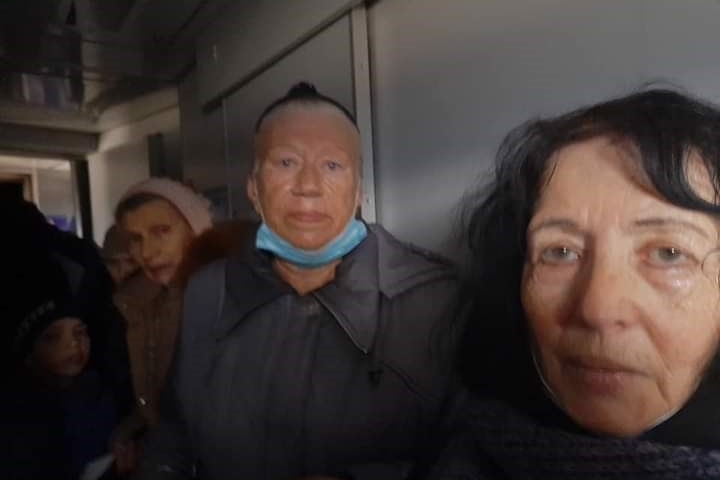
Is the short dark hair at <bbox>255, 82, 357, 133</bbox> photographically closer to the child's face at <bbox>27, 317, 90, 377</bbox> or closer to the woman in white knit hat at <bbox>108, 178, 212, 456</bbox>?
the woman in white knit hat at <bbox>108, 178, 212, 456</bbox>

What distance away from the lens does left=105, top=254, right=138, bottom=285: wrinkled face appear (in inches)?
28.5

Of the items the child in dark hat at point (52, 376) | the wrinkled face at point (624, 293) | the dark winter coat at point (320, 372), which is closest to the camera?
the wrinkled face at point (624, 293)

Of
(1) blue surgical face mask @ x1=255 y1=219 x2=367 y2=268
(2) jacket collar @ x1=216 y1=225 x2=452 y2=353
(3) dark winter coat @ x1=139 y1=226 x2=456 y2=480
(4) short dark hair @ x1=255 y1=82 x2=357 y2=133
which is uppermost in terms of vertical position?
(4) short dark hair @ x1=255 y1=82 x2=357 y2=133

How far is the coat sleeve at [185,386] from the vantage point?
65cm

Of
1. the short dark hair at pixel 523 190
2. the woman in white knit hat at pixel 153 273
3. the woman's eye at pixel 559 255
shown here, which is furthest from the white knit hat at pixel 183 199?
the woman's eye at pixel 559 255

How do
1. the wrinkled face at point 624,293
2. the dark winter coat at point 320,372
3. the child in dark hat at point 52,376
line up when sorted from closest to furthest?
1. the wrinkled face at point 624,293
2. the dark winter coat at point 320,372
3. the child in dark hat at point 52,376

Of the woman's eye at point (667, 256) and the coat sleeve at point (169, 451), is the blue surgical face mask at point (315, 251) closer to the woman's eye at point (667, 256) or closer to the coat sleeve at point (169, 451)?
the coat sleeve at point (169, 451)

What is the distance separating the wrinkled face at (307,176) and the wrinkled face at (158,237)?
0.47 ft

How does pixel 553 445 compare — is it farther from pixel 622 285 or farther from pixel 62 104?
pixel 62 104

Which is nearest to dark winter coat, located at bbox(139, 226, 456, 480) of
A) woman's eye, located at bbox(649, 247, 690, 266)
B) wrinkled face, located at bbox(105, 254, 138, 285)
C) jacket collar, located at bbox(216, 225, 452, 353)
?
jacket collar, located at bbox(216, 225, 452, 353)

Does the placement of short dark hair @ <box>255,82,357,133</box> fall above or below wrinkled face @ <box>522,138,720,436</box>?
above

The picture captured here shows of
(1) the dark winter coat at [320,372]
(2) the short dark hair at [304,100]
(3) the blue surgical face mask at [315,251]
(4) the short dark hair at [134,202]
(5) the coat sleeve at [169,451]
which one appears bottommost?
(5) the coat sleeve at [169,451]

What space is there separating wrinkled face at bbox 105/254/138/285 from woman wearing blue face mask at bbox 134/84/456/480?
0.45 feet

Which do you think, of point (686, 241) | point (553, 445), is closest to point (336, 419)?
point (553, 445)
